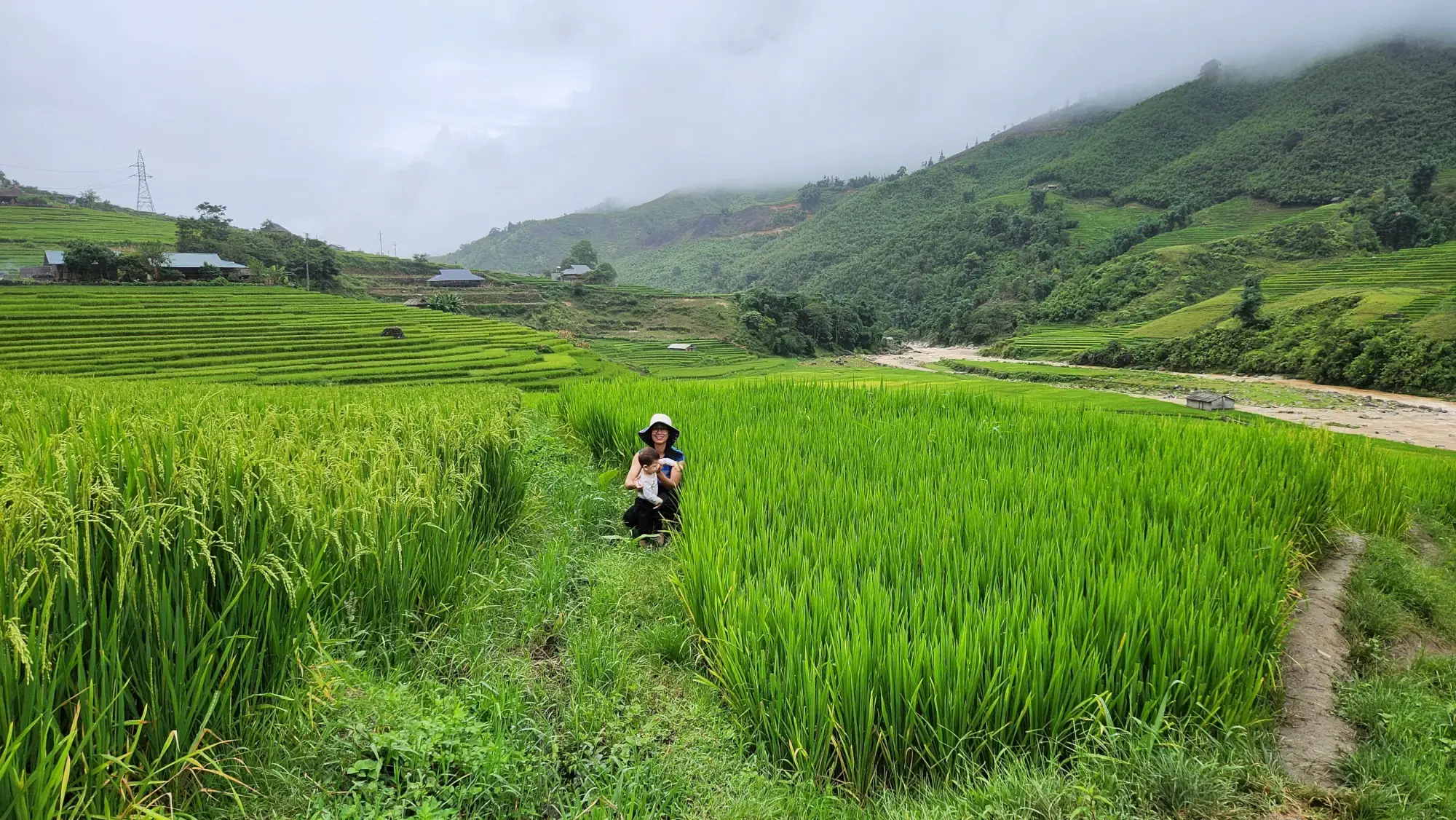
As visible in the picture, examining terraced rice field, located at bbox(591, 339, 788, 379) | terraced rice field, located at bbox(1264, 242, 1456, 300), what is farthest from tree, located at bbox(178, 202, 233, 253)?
terraced rice field, located at bbox(1264, 242, 1456, 300)

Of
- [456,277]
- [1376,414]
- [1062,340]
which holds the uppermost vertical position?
[456,277]

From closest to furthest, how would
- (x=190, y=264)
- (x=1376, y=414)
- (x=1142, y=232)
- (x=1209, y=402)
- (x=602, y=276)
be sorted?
(x=1209, y=402)
(x=1376, y=414)
(x=190, y=264)
(x=1142, y=232)
(x=602, y=276)

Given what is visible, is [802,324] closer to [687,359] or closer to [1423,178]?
[687,359]

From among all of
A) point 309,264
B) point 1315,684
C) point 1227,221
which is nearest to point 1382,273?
point 1227,221

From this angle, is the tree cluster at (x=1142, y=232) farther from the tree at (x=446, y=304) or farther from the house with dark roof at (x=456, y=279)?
the house with dark roof at (x=456, y=279)

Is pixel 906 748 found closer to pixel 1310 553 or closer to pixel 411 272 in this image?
pixel 1310 553

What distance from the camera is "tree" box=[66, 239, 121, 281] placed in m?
37.3

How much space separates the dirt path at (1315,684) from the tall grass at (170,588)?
406cm

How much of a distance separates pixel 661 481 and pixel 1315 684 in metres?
4.15

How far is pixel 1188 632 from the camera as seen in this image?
2.55 meters

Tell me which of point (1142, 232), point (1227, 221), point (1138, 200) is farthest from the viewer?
point (1138, 200)

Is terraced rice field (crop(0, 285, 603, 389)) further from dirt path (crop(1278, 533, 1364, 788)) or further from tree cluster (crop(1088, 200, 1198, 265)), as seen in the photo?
tree cluster (crop(1088, 200, 1198, 265))

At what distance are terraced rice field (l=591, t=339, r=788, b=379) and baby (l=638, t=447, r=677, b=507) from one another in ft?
104

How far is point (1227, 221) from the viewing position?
7844 cm
